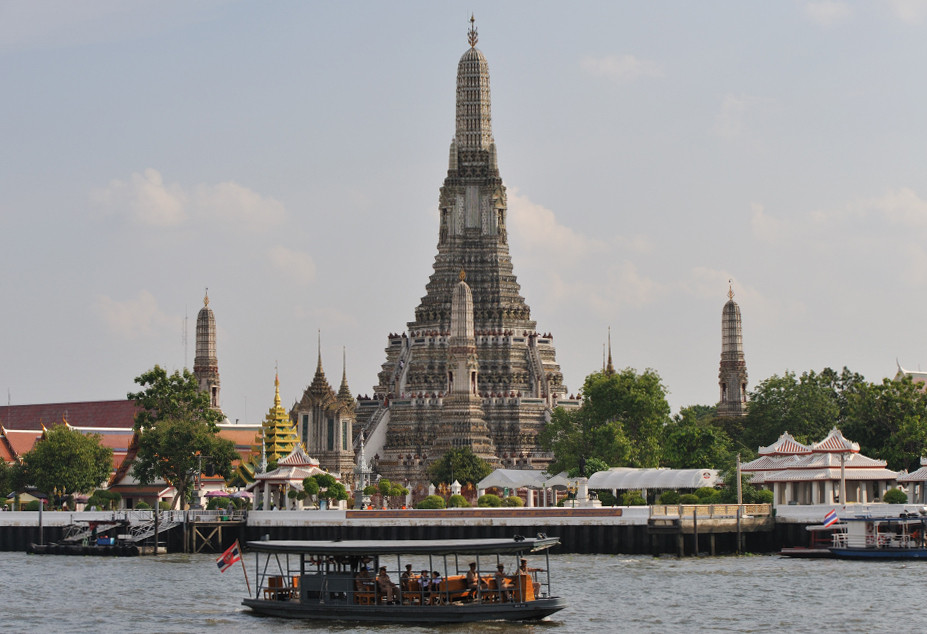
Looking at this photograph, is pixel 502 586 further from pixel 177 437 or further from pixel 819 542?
pixel 177 437

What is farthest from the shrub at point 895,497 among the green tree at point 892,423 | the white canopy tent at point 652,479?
the green tree at point 892,423

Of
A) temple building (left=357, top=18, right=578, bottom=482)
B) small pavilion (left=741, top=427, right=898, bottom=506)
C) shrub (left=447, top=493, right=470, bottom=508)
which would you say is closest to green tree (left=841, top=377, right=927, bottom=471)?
small pavilion (left=741, top=427, right=898, bottom=506)

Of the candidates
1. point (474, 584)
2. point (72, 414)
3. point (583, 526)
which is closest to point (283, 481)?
point (583, 526)

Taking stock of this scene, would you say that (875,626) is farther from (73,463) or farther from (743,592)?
(73,463)

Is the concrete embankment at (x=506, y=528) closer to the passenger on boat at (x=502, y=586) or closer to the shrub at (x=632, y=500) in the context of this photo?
A: the shrub at (x=632, y=500)

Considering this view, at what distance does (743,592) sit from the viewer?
61.2m

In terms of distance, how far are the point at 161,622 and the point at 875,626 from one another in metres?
21.0

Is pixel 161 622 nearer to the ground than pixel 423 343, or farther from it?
nearer to the ground

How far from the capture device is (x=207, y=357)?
141 m

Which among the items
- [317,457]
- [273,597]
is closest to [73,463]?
[317,457]

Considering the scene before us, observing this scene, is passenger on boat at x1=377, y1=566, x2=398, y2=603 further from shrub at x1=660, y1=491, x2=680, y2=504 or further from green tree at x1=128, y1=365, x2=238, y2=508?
green tree at x1=128, y1=365, x2=238, y2=508

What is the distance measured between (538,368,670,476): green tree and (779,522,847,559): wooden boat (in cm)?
3128

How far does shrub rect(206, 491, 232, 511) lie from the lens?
9294 centimetres

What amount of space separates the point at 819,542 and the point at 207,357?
72.3 meters
